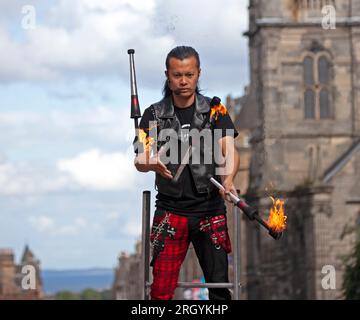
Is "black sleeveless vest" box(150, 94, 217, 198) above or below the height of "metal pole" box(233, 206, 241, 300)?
above

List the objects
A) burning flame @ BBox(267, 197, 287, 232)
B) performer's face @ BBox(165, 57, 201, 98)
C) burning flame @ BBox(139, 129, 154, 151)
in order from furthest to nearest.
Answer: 1. performer's face @ BBox(165, 57, 201, 98)
2. burning flame @ BBox(139, 129, 154, 151)
3. burning flame @ BBox(267, 197, 287, 232)

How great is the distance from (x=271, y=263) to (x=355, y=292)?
81.1ft

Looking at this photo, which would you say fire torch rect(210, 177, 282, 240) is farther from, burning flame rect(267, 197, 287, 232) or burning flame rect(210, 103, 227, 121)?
burning flame rect(210, 103, 227, 121)

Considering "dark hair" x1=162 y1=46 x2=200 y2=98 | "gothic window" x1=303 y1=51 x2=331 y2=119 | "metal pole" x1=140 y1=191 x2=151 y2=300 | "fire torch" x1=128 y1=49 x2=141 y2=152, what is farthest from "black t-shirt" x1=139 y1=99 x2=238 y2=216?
Answer: "gothic window" x1=303 y1=51 x2=331 y2=119

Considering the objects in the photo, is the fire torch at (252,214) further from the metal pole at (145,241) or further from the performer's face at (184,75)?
the performer's face at (184,75)

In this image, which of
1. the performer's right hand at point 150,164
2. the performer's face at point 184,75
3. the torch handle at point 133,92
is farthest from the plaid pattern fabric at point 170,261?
the performer's face at point 184,75

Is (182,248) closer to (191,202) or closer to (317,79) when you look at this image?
(191,202)

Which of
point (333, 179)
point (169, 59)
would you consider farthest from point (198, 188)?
point (333, 179)

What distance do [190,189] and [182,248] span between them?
0.35 metres

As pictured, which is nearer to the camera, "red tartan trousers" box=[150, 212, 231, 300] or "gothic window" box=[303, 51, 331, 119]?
"red tartan trousers" box=[150, 212, 231, 300]

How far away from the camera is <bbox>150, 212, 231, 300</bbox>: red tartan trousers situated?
9406 millimetres

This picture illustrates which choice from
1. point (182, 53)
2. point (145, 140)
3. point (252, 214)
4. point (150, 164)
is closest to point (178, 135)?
point (145, 140)

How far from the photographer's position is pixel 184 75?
9453mm

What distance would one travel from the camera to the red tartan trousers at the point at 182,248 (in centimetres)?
941
